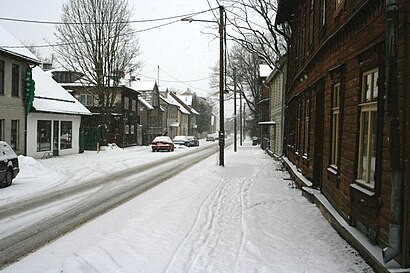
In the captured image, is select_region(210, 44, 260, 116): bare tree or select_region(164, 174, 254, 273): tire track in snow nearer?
select_region(164, 174, 254, 273): tire track in snow

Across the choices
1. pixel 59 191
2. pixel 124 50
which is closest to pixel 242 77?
pixel 124 50

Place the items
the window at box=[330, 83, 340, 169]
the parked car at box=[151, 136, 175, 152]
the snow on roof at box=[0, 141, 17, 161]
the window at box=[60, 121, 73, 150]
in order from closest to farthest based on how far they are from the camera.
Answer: the window at box=[330, 83, 340, 169] < the snow on roof at box=[0, 141, 17, 161] < the window at box=[60, 121, 73, 150] < the parked car at box=[151, 136, 175, 152]

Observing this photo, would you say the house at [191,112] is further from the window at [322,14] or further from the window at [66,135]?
the window at [322,14]

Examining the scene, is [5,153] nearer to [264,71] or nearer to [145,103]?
[264,71]

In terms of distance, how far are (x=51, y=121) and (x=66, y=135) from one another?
2.71 metres

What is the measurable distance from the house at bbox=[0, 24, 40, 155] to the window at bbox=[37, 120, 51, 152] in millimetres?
1803

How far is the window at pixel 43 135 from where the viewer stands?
90.3ft

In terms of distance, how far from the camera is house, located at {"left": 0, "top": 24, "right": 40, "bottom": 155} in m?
23.5

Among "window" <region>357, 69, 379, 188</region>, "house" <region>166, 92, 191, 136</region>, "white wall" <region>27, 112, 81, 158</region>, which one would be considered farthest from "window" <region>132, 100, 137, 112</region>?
"window" <region>357, 69, 379, 188</region>

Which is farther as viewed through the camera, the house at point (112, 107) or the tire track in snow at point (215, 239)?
the house at point (112, 107)

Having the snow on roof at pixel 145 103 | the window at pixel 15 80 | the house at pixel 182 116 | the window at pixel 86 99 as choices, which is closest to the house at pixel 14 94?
the window at pixel 15 80

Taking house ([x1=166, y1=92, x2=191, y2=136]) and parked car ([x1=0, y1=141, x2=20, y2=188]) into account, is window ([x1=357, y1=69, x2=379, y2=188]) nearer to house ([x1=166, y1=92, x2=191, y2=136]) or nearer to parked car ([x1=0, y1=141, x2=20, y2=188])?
parked car ([x1=0, y1=141, x2=20, y2=188])

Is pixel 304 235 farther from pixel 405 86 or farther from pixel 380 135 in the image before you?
pixel 405 86

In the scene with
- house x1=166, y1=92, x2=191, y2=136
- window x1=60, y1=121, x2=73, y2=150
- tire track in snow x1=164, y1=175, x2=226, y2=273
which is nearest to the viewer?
tire track in snow x1=164, y1=175, x2=226, y2=273
